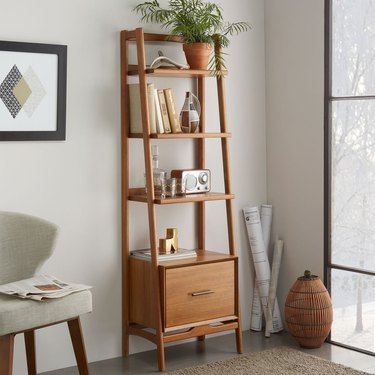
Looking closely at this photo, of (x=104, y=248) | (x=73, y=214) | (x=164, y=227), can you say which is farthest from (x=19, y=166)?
(x=164, y=227)

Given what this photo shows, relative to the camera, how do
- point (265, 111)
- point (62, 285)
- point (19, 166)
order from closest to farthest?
point (62, 285), point (19, 166), point (265, 111)

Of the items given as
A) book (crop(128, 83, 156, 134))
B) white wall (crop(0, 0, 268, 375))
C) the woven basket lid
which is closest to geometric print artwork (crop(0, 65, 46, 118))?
white wall (crop(0, 0, 268, 375))

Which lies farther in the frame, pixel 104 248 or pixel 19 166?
pixel 104 248

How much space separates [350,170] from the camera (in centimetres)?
437

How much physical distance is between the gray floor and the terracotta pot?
62.4 inches

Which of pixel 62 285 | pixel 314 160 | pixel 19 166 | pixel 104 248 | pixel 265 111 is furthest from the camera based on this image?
pixel 265 111

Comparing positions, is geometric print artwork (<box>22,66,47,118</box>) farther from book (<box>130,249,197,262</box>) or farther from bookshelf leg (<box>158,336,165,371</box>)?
bookshelf leg (<box>158,336,165,371</box>)

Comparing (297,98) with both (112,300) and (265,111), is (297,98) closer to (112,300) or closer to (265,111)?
(265,111)

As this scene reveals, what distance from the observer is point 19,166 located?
3.91m

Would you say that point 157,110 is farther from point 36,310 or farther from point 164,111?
point 36,310

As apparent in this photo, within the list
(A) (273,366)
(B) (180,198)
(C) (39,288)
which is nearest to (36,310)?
(C) (39,288)

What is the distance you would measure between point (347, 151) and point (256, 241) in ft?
2.58

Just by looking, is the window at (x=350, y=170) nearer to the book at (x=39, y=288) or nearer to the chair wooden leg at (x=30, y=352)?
the book at (x=39, y=288)

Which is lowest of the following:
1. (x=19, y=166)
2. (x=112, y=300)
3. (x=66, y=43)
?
(x=112, y=300)
